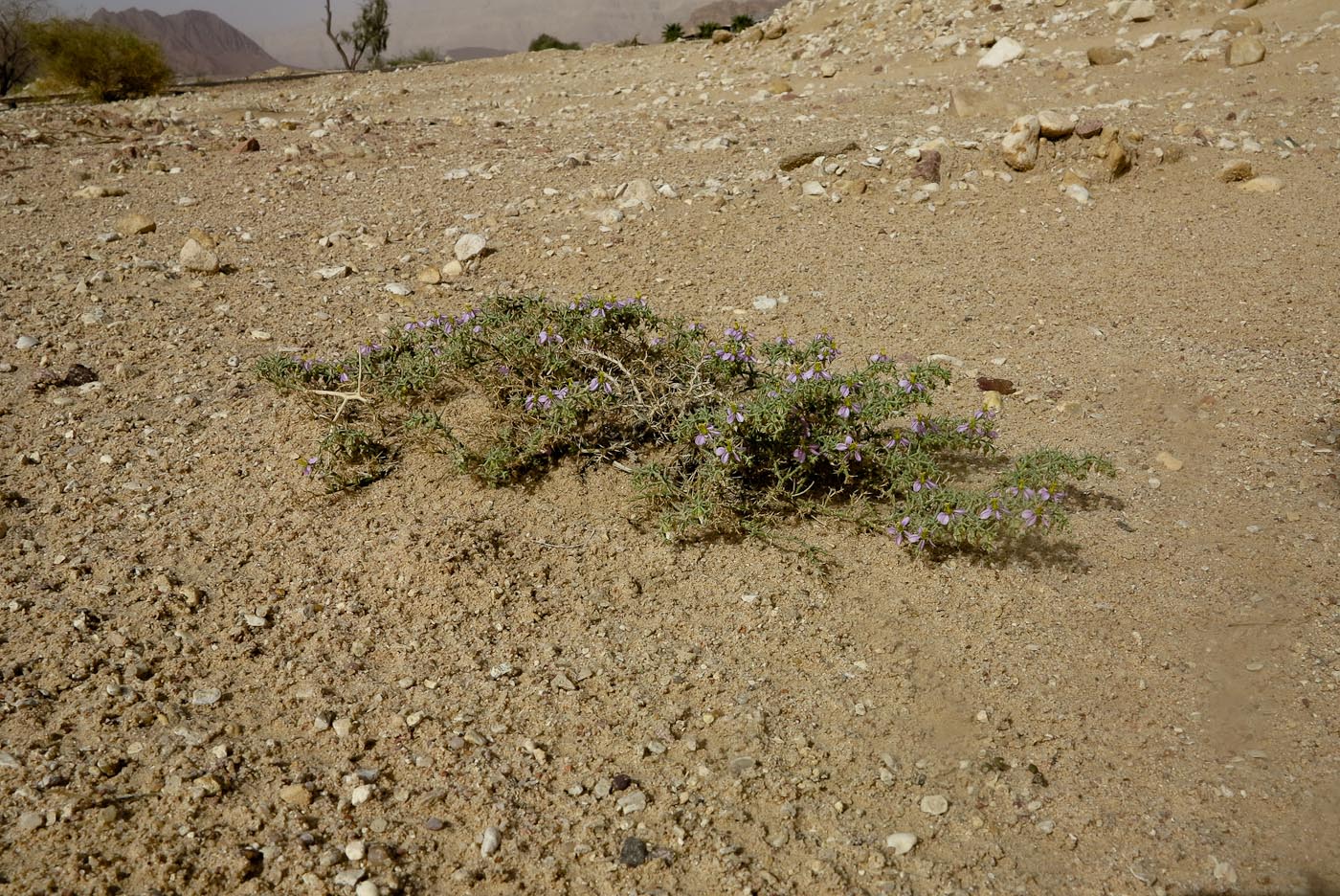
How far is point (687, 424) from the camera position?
2.80 m

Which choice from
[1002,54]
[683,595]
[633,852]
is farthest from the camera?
[1002,54]

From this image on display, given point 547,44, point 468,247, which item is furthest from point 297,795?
point 547,44

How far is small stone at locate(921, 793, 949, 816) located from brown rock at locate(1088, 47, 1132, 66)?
832 cm

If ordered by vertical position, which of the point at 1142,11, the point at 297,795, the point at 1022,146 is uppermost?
the point at 1142,11

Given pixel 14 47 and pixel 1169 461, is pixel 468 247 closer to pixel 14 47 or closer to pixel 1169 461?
pixel 1169 461

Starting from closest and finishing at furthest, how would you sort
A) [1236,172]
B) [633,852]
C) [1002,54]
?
[633,852], [1236,172], [1002,54]

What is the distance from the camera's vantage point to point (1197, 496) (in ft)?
10.1

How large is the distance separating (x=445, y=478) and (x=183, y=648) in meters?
0.98

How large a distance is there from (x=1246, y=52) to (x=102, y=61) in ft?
57.3

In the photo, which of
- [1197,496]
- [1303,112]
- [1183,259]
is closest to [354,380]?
[1197,496]

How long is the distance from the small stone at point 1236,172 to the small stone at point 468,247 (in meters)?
4.65

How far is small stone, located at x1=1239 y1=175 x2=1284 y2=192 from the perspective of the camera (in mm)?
5359

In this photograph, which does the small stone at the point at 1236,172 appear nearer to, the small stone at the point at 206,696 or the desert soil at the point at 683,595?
the desert soil at the point at 683,595

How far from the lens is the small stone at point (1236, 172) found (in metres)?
5.49
